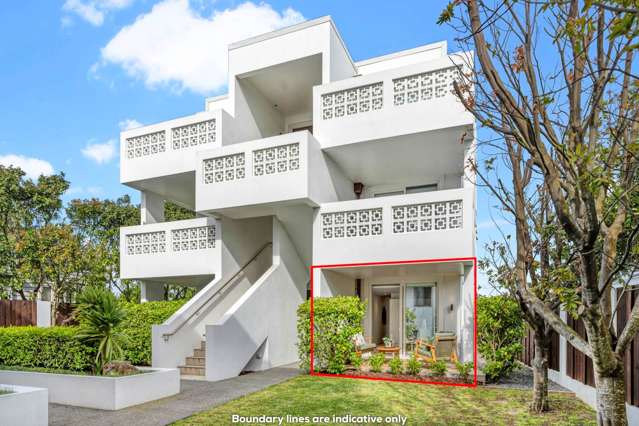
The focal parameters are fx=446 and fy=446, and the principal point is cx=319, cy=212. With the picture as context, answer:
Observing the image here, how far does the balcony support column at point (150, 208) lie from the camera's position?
16328 mm

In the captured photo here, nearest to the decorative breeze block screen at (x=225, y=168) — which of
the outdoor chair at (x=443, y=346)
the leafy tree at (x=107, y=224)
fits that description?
the outdoor chair at (x=443, y=346)

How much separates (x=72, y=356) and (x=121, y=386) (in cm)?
228

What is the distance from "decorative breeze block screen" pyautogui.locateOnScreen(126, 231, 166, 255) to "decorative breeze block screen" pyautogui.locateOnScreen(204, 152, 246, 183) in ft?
11.1

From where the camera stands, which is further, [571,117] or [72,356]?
[72,356]

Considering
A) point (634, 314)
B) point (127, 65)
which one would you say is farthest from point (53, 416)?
point (127, 65)

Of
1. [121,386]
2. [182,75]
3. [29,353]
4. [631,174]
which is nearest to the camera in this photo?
[631,174]

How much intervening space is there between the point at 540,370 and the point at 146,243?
499 inches

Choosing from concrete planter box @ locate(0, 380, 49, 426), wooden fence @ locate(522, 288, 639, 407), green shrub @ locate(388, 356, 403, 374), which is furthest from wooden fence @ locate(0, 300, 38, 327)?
wooden fence @ locate(522, 288, 639, 407)

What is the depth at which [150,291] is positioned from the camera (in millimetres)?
16234

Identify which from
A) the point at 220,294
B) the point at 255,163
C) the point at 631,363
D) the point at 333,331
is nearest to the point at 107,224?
the point at 220,294

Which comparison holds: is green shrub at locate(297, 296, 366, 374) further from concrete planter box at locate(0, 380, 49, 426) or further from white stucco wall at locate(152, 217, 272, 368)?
concrete planter box at locate(0, 380, 49, 426)

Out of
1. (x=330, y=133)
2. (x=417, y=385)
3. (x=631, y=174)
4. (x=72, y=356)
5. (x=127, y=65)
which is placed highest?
(x=127, y=65)

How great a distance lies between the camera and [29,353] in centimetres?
1016

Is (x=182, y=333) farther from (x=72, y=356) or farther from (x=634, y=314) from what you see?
(x=634, y=314)
